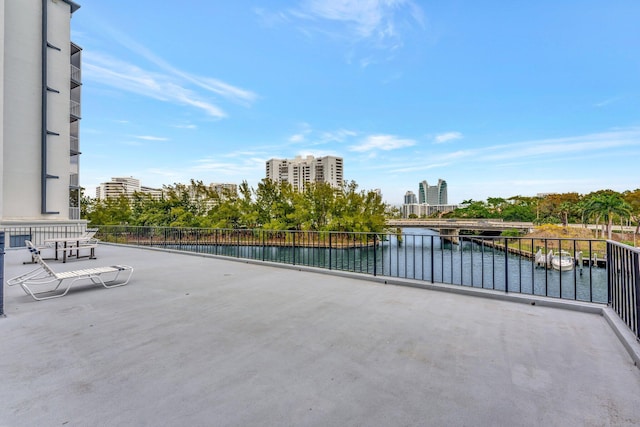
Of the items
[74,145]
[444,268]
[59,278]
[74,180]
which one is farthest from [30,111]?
[444,268]

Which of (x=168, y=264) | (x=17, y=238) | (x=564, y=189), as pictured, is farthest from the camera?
(x=564, y=189)

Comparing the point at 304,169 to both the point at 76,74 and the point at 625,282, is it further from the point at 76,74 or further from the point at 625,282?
the point at 625,282

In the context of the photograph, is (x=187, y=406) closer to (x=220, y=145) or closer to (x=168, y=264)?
(x=168, y=264)

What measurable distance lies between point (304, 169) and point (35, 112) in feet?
210

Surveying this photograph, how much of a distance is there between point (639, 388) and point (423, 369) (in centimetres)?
137

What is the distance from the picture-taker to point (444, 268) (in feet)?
59.1

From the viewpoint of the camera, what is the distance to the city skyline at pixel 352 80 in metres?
11.2

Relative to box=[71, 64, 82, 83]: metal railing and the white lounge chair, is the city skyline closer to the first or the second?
box=[71, 64, 82, 83]: metal railing

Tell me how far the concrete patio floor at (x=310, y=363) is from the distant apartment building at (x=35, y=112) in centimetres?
1444

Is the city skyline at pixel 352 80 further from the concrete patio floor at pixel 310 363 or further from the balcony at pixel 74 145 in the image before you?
the concrete patio floor at pixel 310 363

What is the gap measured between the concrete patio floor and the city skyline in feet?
32.8

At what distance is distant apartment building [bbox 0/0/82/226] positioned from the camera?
13093 millimetres

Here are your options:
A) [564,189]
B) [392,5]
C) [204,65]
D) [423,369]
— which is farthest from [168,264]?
[564,189]

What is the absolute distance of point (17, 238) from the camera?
38.5 ft
